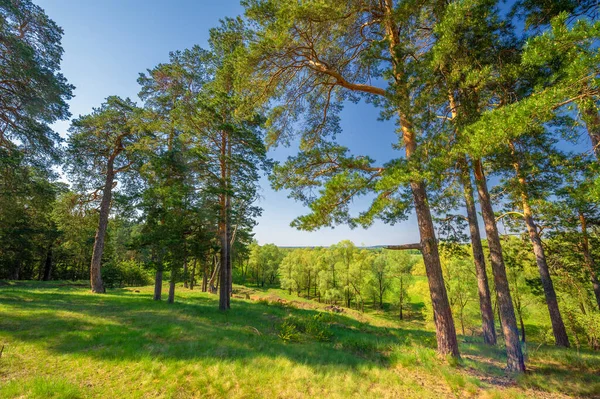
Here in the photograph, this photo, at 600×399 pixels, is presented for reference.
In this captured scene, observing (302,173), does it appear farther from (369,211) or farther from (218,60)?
(218,60)

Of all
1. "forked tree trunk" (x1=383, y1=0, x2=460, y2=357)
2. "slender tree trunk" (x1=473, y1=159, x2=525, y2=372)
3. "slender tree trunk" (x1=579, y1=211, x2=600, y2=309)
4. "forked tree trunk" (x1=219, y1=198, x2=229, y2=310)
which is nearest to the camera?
"slender tree trunk" (x1=473, y1=159, x2=525, y2=372)

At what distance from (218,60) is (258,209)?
9.24m

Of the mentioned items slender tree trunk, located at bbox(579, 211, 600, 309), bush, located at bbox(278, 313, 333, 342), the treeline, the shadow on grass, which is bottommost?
bush, located at bbox(278, 313, 333, 342)

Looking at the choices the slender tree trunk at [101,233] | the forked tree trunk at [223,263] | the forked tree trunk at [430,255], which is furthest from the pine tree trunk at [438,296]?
the slender tree trunk at [101,233]

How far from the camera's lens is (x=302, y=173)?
25.5 feet

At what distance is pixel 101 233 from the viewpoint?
16.4 metres

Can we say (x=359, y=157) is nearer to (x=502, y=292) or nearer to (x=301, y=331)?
(x=502, y=292)

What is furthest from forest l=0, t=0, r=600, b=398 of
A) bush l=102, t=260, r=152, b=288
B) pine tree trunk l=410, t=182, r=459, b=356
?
bush l=102, t=260, r=152, b=288

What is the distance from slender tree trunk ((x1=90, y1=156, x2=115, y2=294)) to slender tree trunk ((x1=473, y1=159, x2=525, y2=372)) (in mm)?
22613

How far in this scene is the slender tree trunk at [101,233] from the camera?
16192 mm

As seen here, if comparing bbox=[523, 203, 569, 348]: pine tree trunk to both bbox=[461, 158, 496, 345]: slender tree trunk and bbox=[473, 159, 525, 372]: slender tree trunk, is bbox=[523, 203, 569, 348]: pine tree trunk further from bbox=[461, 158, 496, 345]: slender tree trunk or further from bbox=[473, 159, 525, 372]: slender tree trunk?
bbox=[473, 159, 525, 372]: slender tree trunk

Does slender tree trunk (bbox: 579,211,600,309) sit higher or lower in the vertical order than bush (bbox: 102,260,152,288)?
higher

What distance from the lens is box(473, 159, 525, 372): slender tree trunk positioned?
647 cm

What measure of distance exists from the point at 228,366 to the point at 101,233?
56.1ft
